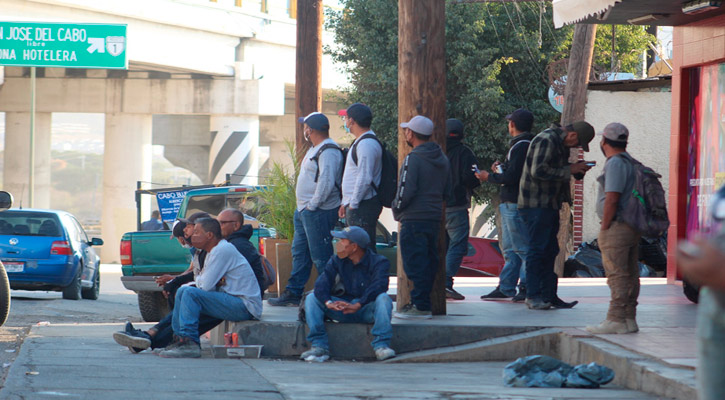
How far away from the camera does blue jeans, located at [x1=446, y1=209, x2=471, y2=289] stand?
10.5 meters

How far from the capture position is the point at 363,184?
921 centimetres

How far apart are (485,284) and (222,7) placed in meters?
21.9

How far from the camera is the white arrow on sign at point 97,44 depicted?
27.4 metres

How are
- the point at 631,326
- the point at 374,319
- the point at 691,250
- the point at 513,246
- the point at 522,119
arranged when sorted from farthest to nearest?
the point at 513,246 → the point at 522,119 → the point at 374,319 → the point at 631,326 → the point at 691,250

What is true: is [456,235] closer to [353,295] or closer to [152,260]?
[353,295]

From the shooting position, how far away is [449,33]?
22672 millimetres

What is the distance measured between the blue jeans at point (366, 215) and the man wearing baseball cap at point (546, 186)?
4.10ft

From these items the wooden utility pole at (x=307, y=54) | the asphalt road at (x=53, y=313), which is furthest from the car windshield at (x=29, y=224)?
the wooden utility pole at (x=307, y=54)

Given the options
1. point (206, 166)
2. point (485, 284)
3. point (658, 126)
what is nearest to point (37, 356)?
point (485, 284)

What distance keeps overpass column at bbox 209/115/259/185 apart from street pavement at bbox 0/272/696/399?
27819mm

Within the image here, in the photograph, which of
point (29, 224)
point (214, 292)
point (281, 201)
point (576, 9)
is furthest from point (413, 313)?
point (29, 224)

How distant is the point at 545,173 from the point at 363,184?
152cm

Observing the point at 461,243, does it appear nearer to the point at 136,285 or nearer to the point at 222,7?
the point at 136,285

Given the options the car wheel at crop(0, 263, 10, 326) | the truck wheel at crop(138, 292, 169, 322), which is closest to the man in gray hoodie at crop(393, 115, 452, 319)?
the car wheel at crop(0, 263, 10, 326)
